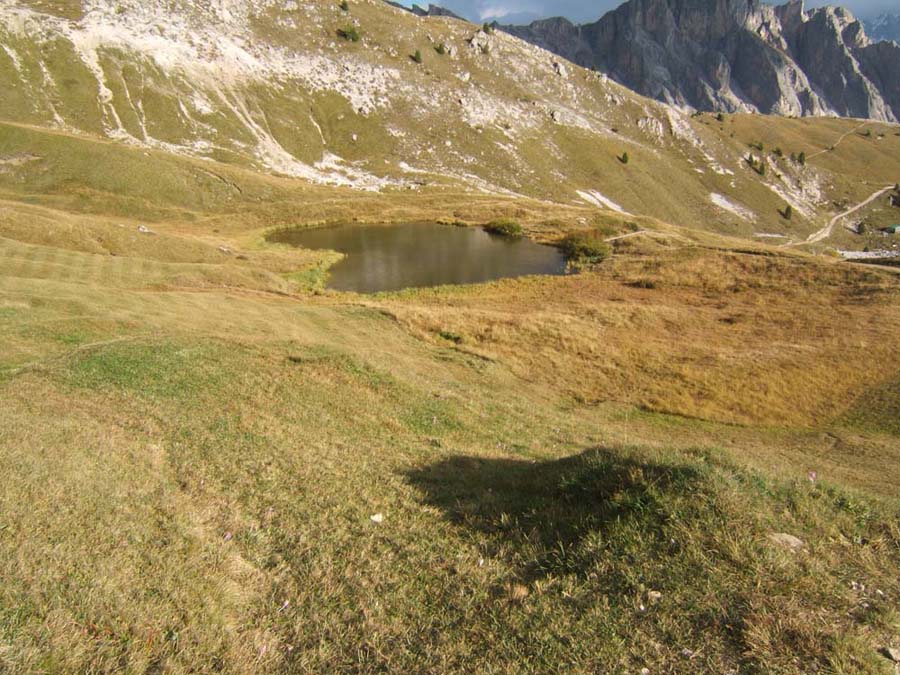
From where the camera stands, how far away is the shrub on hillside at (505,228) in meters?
87.5

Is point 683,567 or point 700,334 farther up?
point 683,567

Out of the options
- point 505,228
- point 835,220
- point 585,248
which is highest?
point 835,220

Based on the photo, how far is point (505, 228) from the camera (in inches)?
3465

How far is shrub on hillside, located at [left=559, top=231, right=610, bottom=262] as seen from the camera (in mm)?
72875

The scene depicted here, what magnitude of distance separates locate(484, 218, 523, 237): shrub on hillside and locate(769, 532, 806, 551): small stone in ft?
271

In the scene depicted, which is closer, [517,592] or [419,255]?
[517,592]

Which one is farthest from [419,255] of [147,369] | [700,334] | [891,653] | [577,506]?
[891,653]

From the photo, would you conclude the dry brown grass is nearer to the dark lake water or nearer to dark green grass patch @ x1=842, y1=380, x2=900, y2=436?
dark green grass patch @ x1=842, y1=380, x2=900, y2=436

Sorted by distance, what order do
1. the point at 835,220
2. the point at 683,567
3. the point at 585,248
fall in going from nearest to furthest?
the point at 683,567
the point at 585,248
the point at 835,220

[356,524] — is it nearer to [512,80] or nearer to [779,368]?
[779,368]

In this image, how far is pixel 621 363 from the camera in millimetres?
30344

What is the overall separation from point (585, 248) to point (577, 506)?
69.9 m

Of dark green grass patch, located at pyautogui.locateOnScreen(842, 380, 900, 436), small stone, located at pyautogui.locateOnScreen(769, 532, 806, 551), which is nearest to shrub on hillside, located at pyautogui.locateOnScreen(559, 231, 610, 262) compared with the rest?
dark green grass patch, located at pyautogui.locateOnScreen(842, 380, 900, 436)

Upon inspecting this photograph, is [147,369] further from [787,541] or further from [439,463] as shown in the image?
[787,541]
